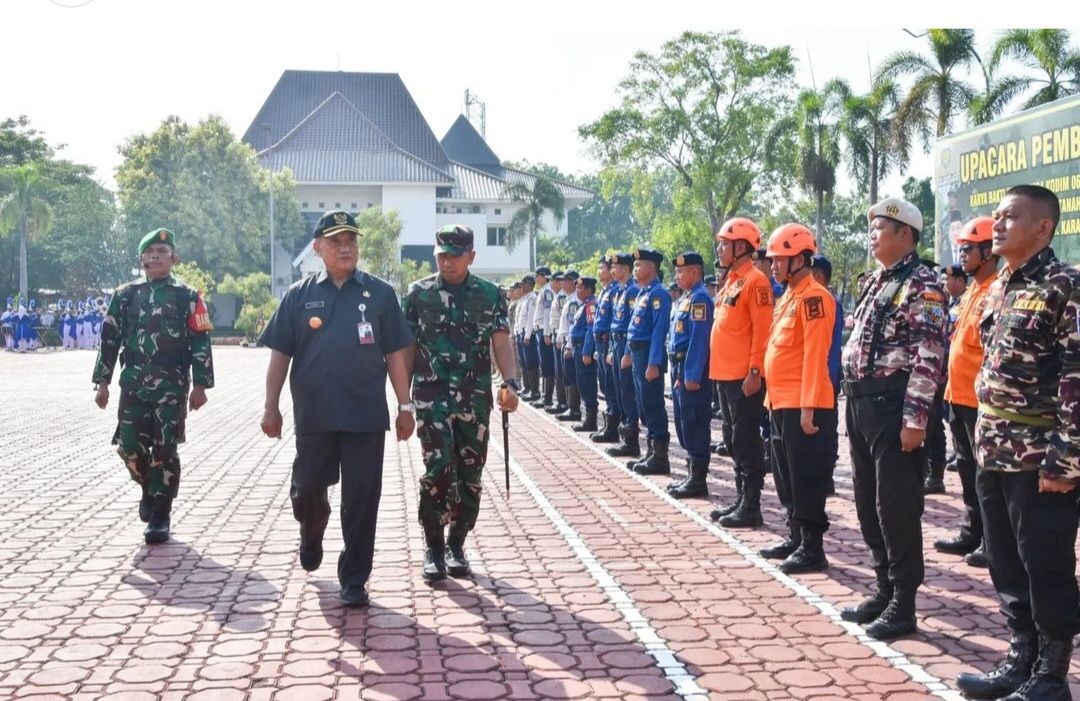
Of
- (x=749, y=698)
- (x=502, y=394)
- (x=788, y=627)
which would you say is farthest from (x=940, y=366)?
(x=502, y=394)

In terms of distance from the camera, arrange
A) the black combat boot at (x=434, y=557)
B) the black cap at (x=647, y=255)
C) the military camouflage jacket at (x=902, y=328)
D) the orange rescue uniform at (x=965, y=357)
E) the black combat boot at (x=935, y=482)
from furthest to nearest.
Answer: the black cap at (x=647, y=255), the black combat boot at (x=935, y=482), the orange rescue uniform at (x=965, y=357), the black combat boot at (x=434, y=557), the military camouflage jacket at (x=902, y=328)

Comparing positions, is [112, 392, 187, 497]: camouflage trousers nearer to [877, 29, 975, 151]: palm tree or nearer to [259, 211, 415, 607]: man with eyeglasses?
[259, 211, 415, 607]: man with eyeglasses

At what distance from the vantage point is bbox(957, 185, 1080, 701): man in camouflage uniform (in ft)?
14.0

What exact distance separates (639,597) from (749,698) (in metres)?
1.64

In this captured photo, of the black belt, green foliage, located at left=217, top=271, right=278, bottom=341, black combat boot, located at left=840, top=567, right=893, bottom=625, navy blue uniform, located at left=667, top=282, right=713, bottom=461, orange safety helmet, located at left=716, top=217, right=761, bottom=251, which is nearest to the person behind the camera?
the black belt

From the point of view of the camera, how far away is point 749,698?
4.59m

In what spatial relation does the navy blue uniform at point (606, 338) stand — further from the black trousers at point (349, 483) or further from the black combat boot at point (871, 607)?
the black combat boot at point (871, 607)

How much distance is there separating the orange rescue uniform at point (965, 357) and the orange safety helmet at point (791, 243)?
1059mm

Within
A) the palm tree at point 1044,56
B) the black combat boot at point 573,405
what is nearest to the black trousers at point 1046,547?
the black combat boot at point 573,405

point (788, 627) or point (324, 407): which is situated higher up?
point (324, 407)

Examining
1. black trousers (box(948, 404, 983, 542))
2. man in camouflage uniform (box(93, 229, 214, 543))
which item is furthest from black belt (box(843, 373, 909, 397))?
man in camouflage uniform (box(93, 229, 214, 543))

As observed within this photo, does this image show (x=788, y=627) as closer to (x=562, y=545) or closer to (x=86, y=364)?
(x=562, y=545)

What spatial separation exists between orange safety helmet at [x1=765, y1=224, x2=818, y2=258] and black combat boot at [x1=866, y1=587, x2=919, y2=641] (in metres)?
2.07

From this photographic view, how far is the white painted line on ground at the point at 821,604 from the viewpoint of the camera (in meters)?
4.74
